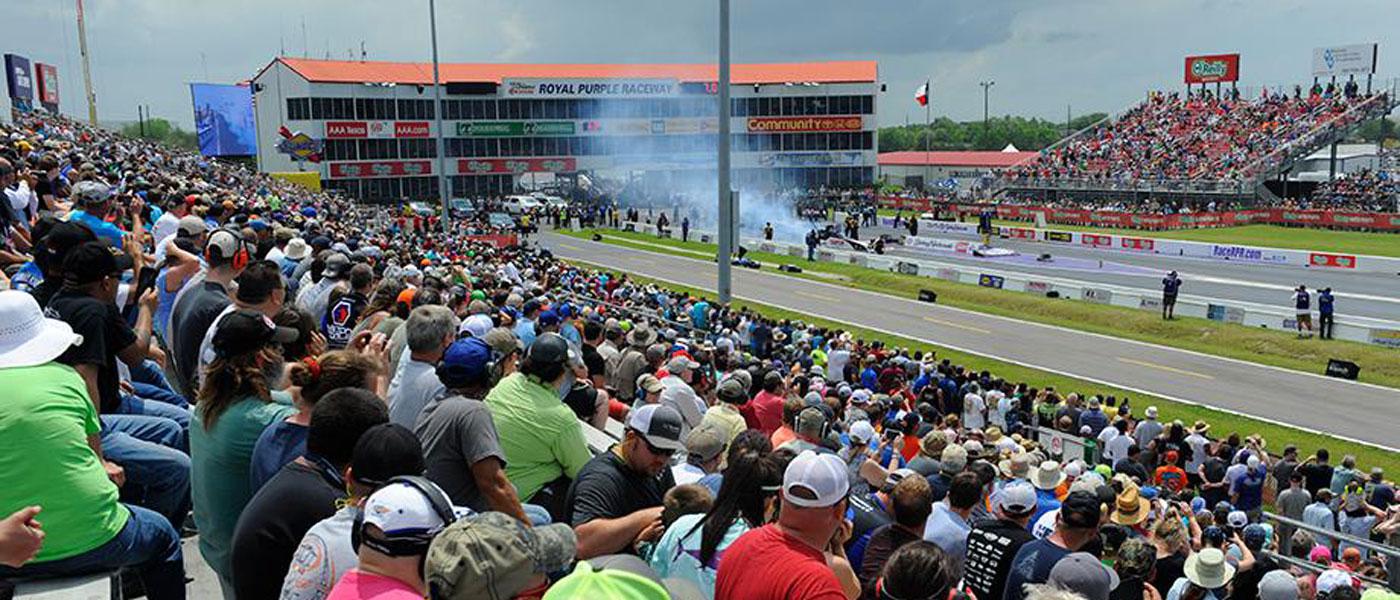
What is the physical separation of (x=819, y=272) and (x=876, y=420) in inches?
1328

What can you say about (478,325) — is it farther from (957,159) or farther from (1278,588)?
(957,159)

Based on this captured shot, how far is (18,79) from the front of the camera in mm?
73562

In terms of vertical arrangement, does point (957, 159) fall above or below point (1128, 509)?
above

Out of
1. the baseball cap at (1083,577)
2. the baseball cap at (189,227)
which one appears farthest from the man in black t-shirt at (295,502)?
the baseball cap at (189,227)

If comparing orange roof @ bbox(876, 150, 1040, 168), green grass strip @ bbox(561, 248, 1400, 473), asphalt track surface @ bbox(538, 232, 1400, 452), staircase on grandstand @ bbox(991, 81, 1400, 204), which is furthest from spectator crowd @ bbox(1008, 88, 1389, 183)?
green grass strip @ bbox(561, 248, 1400, 473)

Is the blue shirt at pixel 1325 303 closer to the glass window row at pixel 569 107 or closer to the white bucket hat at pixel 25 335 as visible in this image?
the white bucket hat at pixel 25 335

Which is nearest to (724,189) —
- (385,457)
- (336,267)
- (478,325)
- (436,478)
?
(336,267)

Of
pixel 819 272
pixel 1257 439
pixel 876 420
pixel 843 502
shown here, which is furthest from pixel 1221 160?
pixel 843 502

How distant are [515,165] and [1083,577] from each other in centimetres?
8596

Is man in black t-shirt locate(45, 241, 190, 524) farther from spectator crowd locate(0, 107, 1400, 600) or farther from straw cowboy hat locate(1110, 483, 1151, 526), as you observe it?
straw cowboy hat locate(1110, 483, 1151, 526)

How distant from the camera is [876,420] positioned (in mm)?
12570

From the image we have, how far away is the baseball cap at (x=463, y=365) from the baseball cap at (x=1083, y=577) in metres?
2.94

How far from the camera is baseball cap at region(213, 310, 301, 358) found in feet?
16.5

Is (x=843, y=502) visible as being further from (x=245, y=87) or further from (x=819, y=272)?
(x=245, y=87)
